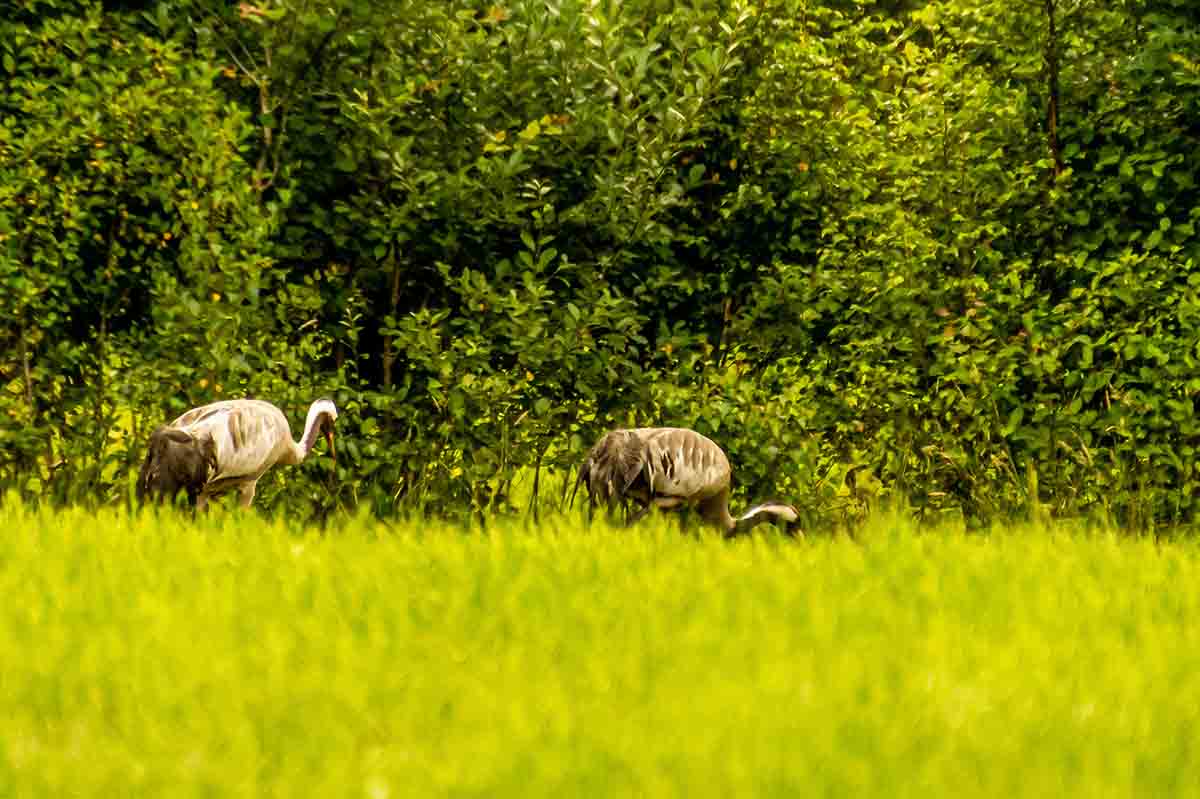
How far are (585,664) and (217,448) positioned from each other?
337cm

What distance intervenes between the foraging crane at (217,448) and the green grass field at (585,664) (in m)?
0.77

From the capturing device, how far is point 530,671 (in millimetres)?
4875

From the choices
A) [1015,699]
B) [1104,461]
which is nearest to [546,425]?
[1104,461]

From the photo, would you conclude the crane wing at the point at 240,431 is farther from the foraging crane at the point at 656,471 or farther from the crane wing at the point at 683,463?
the crane wing at the point at 683,463

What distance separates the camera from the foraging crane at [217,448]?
7824 millimetres

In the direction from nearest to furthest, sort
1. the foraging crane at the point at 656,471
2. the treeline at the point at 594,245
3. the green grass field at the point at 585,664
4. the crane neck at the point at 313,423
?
1. the green grass field at the point at 585,664
2. the foraging crane at the point at 656,471
3. the crane neck at the point at 313,423
4. the treeline at the point at 594,245

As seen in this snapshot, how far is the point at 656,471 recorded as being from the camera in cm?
809

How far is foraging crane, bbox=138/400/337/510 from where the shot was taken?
7.82 metres

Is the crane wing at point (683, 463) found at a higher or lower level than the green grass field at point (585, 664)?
higher

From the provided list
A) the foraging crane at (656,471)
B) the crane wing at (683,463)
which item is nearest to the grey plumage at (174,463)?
the foraging crane at (656,471)

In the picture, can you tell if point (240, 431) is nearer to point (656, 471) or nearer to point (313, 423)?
point (313, 423)

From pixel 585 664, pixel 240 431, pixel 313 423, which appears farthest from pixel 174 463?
pixel 585 664

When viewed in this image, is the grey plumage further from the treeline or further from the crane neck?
the treeline

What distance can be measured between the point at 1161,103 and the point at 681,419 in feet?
9.39
